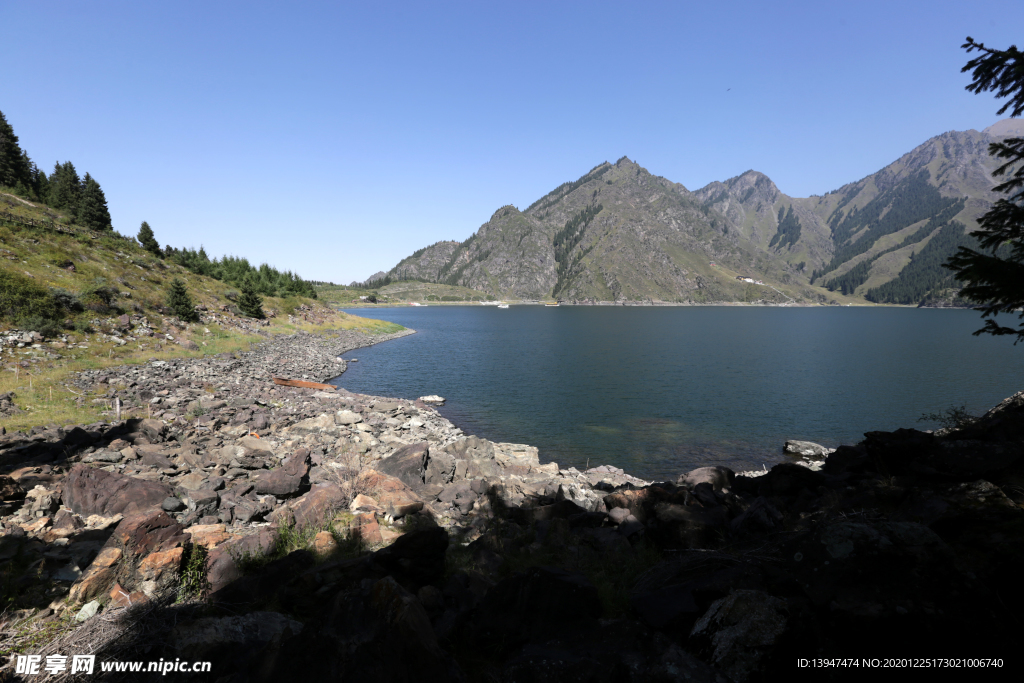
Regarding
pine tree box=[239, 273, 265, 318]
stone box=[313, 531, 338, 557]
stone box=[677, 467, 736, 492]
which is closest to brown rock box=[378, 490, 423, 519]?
stone box=[313, 531, 338, 557]

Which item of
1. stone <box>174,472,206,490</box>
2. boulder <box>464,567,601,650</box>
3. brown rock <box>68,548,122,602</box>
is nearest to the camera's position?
boulder <box>464,567,601,650</box>

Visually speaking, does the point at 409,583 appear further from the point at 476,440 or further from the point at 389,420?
the point at 389,420

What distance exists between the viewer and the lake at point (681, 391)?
31.1m

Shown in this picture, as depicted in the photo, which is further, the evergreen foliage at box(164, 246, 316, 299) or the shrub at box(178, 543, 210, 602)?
the evergreen foliage at box(164, 246, 316, 299)

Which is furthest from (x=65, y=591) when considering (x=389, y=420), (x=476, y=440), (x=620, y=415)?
(x=620, y=415)

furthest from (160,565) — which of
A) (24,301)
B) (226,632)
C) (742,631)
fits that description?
(24,301)

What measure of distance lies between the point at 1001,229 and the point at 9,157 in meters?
126

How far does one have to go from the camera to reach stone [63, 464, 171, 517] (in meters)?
10.8

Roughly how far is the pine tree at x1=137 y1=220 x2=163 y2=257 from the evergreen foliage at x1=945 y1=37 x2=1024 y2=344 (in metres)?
96.0

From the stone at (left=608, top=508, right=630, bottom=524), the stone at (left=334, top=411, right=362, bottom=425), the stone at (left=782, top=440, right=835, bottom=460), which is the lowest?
the stone at (left=782, top=440, right=835, bottom=460)

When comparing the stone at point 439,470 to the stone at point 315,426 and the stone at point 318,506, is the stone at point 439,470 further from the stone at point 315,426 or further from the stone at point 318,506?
the stone at point 315,426

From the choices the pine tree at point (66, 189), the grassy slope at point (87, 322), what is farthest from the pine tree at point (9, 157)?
the grassy slope at point (87, 322)

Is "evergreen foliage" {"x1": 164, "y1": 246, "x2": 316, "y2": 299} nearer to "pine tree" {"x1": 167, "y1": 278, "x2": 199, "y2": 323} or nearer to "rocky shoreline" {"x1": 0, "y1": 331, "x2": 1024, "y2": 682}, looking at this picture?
"pine tree" {"x1": 167, "y1": 278, "x2": 199, "y2": 323}

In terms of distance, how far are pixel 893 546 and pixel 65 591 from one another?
1338cm
